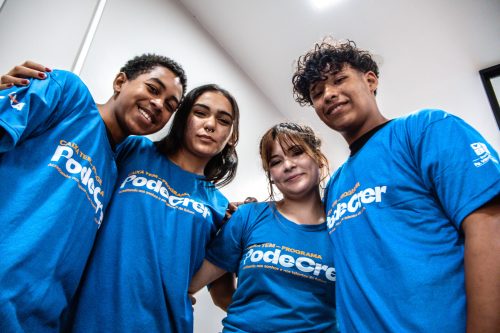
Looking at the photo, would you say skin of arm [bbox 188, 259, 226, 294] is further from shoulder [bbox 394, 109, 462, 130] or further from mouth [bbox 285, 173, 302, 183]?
shoulder [bbox 394, 109, 462, 130]

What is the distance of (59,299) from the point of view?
0.58 meters

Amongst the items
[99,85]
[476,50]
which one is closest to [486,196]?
[99,85]

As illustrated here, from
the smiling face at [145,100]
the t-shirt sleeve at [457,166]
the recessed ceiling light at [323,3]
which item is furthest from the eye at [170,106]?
the recessed ceiling light at [323,3]

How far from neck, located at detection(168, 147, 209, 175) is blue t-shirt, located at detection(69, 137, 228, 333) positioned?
0.06 m

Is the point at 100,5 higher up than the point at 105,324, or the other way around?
the point at 100,5

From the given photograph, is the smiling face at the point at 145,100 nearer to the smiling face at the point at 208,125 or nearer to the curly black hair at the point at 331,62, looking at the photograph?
the smiling face at the point at 208,125

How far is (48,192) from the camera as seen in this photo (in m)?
0.58

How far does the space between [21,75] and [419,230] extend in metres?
0.95

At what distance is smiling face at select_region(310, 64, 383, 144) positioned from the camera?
86cm

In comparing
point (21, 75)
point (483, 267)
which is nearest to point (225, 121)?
point (21, 75)

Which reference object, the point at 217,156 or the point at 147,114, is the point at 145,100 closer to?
the point at 147,114

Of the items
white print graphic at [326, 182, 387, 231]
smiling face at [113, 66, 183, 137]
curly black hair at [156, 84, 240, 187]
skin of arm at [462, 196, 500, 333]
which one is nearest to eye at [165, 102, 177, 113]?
smiling face at [113, 66, 183, 137]

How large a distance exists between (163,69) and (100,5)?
519 millimetres

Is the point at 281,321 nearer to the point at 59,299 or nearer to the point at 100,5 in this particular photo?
the point at 59,299
